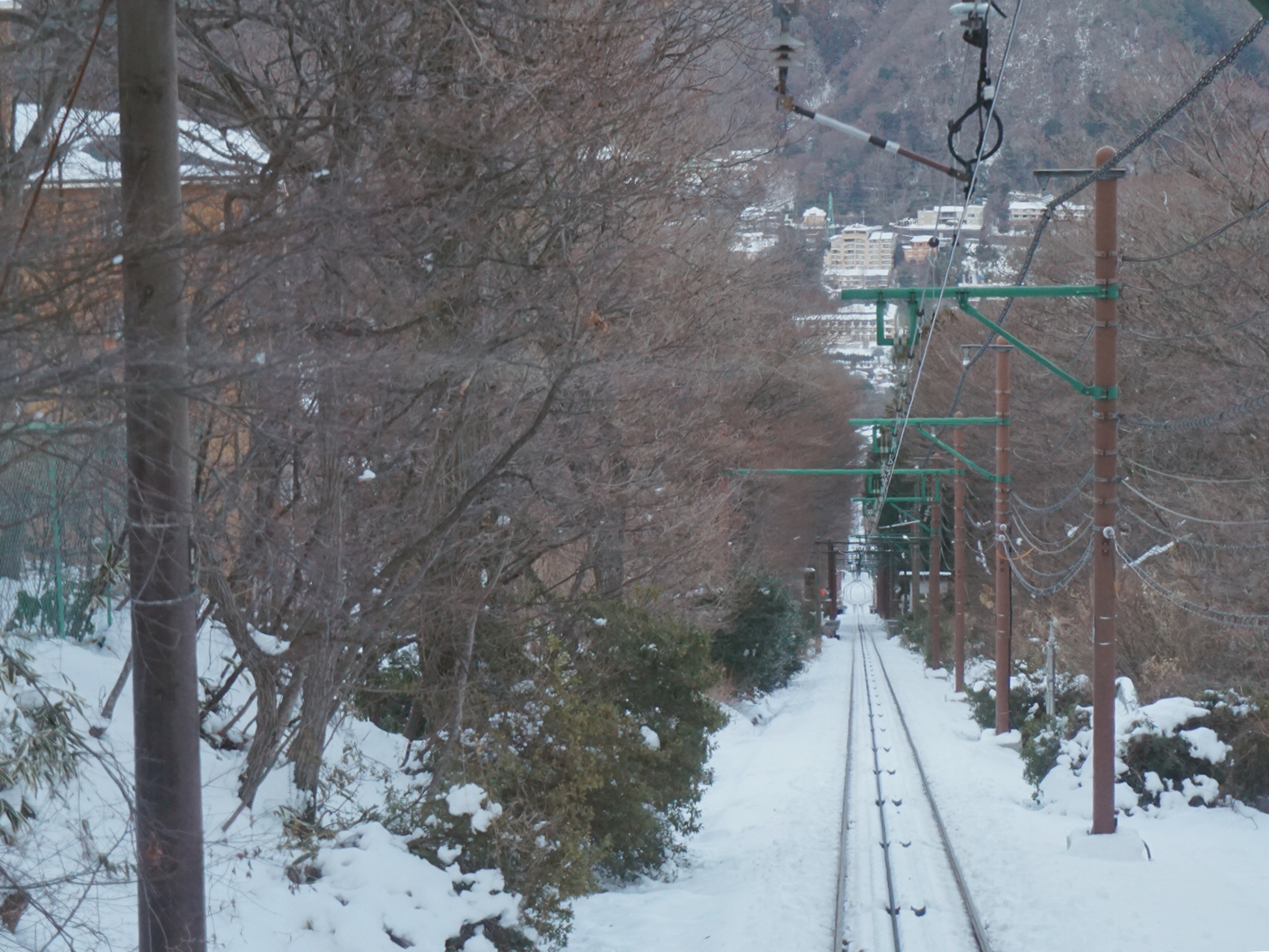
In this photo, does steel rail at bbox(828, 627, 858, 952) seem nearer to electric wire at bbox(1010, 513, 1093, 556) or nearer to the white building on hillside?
electric wire at bbox(1010, 513, 1093, 556)

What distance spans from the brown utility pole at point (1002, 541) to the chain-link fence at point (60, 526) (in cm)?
1551

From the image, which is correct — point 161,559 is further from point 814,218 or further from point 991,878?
point 814,218

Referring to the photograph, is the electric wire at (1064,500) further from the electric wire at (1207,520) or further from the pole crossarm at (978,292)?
the pole crossarm at (978,292)

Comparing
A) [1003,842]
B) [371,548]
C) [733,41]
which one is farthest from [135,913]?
[1003,842]

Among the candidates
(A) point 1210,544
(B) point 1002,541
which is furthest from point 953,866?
(B) point 1002,541

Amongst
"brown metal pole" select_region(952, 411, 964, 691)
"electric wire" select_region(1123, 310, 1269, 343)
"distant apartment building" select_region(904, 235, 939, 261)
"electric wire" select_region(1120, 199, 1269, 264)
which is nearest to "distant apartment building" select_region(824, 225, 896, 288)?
"distant apartment building" select_region(904, 235, 939, 261)

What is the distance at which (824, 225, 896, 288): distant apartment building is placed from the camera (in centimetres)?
2562

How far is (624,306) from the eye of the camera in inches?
501

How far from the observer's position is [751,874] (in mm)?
14336

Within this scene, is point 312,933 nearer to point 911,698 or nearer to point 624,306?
point 624,306

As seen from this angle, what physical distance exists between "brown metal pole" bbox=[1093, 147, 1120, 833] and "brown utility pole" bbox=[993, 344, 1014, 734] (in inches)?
276

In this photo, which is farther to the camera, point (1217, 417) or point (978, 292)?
point (978, 292)

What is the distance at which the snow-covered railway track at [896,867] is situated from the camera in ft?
37.3

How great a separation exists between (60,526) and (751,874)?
9.39m
